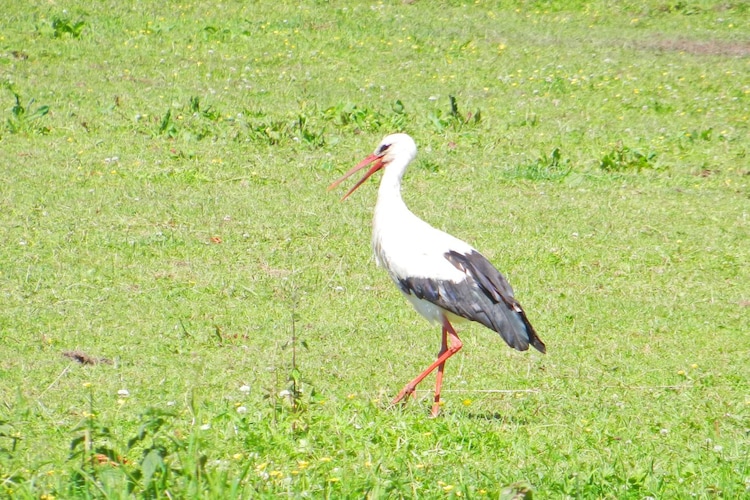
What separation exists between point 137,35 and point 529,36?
17.1ft

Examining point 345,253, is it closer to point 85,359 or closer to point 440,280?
point 440,280

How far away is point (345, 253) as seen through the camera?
7988 millimetres

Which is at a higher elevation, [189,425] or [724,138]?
[189,425]

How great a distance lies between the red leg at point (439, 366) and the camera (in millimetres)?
5611

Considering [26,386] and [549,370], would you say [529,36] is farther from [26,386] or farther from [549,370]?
[26,386]

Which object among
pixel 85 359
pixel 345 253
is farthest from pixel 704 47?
pixel 85 359

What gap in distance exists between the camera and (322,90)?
40.8 feet

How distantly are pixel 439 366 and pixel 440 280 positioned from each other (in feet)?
1.50

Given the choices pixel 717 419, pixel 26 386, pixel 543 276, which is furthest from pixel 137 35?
pixel 717 419

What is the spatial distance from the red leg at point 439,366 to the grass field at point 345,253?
11cm

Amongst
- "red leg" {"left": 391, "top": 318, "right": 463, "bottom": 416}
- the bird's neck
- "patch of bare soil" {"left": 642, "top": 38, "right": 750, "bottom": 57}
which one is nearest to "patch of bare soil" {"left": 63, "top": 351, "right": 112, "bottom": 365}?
"red leg" {"left": 391, "top": 318, "right": 463, "bottom": 416}

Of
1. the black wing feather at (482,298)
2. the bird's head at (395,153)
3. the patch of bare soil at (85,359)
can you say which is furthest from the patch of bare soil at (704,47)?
the patch of bare soil at (85,359)

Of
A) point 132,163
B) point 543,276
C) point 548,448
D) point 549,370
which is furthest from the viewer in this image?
point 132,163

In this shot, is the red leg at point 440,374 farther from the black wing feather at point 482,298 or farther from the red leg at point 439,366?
the black wing feather at point 482,298
